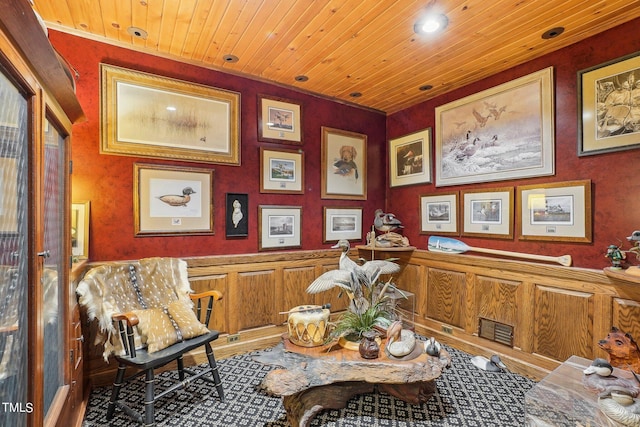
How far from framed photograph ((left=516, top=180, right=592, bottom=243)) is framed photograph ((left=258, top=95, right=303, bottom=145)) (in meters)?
2.42

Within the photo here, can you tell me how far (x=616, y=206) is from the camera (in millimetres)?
2398

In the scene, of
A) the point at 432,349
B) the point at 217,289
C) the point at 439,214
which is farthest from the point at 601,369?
the point at 217,289

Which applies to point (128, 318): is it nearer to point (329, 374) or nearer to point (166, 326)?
point (166, 326)

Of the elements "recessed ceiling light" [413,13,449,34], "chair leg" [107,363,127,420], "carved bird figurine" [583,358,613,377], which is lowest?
"chair leg" [107,363,127,420]

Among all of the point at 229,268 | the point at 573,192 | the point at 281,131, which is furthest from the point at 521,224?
the point at 229,268

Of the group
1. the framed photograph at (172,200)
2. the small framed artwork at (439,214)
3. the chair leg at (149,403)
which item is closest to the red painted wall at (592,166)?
the small framed artwork at (439,214)

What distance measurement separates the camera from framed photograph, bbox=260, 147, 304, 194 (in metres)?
3.45

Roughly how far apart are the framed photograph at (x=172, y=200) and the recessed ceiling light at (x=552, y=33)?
3.14 meters

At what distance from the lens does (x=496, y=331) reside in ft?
10.00

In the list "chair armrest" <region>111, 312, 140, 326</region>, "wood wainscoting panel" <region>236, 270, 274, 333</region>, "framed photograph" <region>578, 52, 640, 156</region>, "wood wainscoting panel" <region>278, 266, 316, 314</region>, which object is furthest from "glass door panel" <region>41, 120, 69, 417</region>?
"framed photograph" <region>578, 52, 640, 156</region>

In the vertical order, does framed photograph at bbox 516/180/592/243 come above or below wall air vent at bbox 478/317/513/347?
above

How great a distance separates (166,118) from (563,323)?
3.95 metres

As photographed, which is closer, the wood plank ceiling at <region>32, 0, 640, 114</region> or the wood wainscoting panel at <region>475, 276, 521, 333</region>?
the wood plank ceiling at <region>32, 0, 640, 114</region>

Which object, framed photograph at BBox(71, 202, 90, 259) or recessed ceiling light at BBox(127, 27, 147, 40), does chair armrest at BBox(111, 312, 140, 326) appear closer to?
framed photograph at BBox(71, 202, 90, 259)
